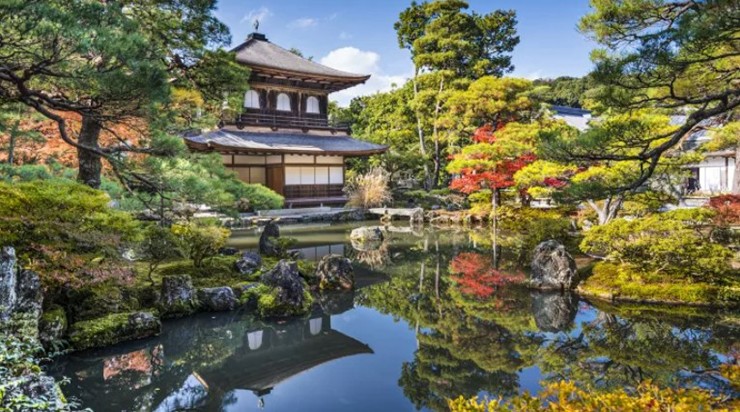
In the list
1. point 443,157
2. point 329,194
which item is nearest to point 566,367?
point 329,194

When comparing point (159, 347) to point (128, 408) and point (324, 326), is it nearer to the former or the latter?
point (128, 408)

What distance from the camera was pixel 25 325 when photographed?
3990 mm

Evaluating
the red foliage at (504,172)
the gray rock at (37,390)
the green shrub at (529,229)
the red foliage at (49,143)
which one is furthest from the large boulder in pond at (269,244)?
the red foliage at (504,172)

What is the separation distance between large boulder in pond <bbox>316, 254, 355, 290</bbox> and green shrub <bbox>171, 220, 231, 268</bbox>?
1.82 m

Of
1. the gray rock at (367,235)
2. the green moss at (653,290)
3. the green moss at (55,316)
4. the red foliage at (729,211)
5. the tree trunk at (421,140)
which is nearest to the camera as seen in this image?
the green moss at (55,316)

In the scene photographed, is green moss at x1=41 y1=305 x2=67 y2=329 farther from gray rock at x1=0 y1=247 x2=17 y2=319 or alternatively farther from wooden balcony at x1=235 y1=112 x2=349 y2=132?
wooden balcony at x1=235 y1=112 x2=349 y2=132

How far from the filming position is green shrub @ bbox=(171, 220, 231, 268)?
7492mm

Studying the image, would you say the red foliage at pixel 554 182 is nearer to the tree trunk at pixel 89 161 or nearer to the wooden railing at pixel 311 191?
the wooden railing at pixel 311 191

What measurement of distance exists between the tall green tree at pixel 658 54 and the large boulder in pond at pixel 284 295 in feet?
13.3

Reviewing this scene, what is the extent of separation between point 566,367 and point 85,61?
5639mm

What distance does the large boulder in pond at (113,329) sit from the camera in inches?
197

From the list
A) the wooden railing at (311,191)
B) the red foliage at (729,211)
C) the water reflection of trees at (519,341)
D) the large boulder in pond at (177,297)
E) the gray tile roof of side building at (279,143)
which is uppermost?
the gray tile roof of side building at (279,143)

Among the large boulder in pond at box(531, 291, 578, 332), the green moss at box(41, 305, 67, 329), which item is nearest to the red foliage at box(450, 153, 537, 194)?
the large boulder in pond at box(531, 291, 578, 332)

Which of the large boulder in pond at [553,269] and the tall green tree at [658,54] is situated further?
the large boulder in pond at [553,269]
